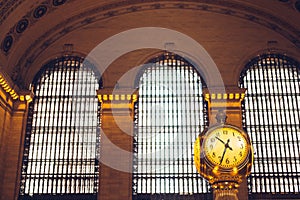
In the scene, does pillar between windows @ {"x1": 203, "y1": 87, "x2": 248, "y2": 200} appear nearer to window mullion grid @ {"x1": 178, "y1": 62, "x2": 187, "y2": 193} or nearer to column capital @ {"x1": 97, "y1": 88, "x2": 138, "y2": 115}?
window mullion grid @ {"x1": 178, "y1": 62, "x2": 187, "y2": 193}

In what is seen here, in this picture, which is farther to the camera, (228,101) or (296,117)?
(296,117)

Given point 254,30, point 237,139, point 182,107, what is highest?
point 254,30

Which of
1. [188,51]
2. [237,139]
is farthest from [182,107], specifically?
[237,139]

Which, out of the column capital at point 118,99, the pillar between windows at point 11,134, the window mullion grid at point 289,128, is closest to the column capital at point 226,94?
the window mullion grid at point 289,128

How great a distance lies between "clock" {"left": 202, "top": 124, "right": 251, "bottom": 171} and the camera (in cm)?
525

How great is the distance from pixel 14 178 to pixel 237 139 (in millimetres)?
12981

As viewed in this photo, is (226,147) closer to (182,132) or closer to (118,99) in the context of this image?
(182,132)

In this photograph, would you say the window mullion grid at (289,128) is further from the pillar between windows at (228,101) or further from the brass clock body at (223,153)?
the brass clock body at (223,153)

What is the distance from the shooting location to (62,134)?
58.0ft

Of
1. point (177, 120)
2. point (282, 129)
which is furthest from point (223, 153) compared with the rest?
point (282, 129)

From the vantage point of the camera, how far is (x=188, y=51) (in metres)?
18.5

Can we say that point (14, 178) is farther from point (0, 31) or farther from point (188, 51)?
point (188, 51)

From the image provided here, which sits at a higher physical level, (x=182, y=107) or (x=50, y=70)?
(x=50, y=70)

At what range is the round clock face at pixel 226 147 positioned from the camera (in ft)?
17.3
